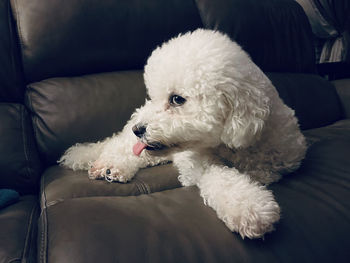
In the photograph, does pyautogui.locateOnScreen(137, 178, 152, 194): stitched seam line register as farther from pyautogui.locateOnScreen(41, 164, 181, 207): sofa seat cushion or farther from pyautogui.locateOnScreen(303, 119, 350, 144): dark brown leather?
pyautogui.locateOnScreen(303, 119, 350, 144): dark brown leather

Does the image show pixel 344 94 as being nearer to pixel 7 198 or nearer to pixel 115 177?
pixel 115 177

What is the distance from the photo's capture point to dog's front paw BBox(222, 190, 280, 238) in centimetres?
72

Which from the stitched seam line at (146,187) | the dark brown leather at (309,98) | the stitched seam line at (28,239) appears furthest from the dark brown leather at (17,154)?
the dark brown leather at (309,98)

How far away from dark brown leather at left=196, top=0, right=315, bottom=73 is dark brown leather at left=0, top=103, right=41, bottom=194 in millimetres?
1119

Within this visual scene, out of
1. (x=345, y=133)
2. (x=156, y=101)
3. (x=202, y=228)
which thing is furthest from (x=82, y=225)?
(x=345, y=133)

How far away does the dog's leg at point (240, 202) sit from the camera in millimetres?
725

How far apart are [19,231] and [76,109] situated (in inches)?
25.9

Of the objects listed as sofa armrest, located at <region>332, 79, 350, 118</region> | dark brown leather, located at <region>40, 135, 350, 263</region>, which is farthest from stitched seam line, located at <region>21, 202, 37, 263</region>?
sofa armrest, located at <region>332, 79, 350, 118</region>

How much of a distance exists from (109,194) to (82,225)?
338 millimetres

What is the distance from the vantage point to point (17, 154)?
47.9 inches

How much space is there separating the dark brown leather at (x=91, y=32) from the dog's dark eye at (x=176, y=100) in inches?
27.4

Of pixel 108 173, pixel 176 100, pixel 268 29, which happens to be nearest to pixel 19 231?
pixel 108 173

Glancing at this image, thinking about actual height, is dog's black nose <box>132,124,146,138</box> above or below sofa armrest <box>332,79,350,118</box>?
above

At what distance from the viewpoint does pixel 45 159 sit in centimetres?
136
